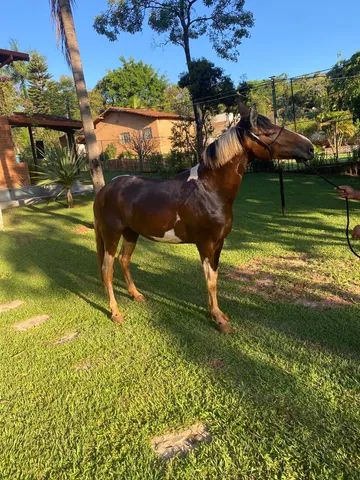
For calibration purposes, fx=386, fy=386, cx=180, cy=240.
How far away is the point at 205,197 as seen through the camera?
3.62 meters

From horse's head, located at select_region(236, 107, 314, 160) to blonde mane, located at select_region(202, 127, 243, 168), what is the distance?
0.08 metres

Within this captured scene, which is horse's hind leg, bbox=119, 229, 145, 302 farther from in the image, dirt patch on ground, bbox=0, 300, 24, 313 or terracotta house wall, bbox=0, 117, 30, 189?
terracotta house wall, bbox=0, 117, 30, 189

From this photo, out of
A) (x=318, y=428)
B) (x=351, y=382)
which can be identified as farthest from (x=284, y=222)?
(x=318, y=428)

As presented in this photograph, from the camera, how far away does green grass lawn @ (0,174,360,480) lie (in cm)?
218

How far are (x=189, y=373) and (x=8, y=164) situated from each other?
12901 millimetres

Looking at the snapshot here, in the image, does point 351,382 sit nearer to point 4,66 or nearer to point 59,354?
point 59,354

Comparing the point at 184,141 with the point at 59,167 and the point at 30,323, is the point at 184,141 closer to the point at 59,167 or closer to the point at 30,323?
the point at 59,167

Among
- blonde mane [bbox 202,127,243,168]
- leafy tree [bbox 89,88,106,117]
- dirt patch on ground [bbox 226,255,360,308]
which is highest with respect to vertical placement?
leafy tree [bbox 89,88,106,117]

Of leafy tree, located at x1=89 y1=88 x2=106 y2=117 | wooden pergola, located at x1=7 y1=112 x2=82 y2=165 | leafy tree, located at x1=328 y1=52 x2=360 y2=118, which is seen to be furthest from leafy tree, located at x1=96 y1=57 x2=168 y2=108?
wooden pergola, located at x1=7 y1=112 x2=82 y2=165

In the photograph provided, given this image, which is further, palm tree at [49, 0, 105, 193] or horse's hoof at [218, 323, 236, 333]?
palm tree at [49, 0, 105, 193]

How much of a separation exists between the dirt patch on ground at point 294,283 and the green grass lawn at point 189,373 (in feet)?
Result: 0.08

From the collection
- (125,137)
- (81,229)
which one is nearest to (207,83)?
(125,137)

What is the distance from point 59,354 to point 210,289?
152cm

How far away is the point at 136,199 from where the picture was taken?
13.2 ft
